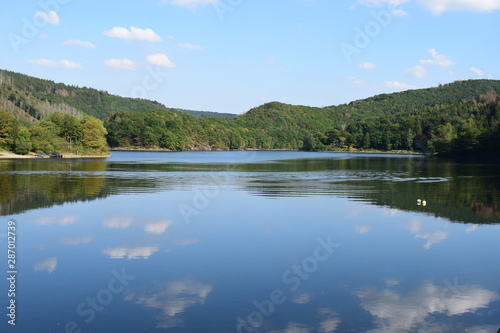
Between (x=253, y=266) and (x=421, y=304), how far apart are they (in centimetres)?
544

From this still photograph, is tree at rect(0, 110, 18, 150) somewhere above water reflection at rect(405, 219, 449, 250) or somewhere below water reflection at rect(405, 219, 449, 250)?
above

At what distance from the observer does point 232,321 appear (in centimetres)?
1093

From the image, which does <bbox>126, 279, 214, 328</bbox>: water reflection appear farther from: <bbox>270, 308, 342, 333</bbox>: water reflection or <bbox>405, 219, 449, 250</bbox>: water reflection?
<bbox>405, 219, 449, 250</bbox>: water reflection

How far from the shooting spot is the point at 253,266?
50.9 ft

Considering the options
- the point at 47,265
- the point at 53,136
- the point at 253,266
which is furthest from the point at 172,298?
→ the point at 53,136

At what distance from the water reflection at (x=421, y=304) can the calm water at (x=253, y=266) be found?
0.03m

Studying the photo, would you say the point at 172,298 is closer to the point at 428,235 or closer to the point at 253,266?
the point at 253,266

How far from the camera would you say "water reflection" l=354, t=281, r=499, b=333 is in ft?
35.5

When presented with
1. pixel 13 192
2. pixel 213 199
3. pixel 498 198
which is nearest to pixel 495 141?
pixel 498 198

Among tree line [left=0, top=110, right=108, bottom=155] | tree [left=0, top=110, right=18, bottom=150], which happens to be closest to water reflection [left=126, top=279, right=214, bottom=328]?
tree [left=0, top=110, right=18, bottom=150]

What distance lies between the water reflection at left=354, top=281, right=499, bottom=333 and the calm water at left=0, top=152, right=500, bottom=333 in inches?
1.3

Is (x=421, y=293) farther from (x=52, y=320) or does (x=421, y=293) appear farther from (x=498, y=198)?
(x=498, y=198)

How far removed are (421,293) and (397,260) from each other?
363cm

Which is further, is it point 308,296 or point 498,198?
point 498,198
